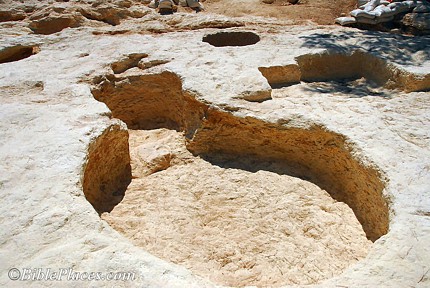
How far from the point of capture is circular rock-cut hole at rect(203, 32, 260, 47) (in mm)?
5758

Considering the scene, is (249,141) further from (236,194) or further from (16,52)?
(16,52)

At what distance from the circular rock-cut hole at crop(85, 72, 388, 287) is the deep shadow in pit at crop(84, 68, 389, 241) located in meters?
0.01

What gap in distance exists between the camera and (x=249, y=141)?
400 centimetres

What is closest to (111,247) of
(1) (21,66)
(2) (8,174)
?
(2) (8,174)

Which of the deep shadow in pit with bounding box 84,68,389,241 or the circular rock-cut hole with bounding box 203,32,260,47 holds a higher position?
the circular rock-cut hole with bounding box 203,32,260,47

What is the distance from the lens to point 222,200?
11.9ft

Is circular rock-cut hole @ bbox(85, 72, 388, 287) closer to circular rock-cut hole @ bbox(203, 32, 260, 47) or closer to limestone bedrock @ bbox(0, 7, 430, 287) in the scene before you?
limestone bedrock @ bbox(0, 7, 430, 287)

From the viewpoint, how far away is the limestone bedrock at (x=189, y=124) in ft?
7.41

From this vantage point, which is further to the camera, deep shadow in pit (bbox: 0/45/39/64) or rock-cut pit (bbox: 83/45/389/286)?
deep shadow in pit (bbox: 0/45/39/64)

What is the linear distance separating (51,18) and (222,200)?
4556mm

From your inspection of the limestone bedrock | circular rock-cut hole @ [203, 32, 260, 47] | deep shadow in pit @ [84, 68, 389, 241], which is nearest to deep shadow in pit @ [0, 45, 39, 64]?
the limestone bedrock

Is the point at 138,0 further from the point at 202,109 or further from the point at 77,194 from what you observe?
the point at 77,194

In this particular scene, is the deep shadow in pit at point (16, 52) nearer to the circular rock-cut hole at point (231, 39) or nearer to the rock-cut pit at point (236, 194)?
the rock-cut pit at point (236, 194)

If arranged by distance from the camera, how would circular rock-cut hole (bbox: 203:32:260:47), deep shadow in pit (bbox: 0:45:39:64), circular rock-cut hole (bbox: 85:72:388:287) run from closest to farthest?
circular rock-cut hole (bbox: 85:72:388:287), deep shadow in pit (bbox: 0:45:39:64), circular rock-cut hole (bbox: 203:32:260:47)
